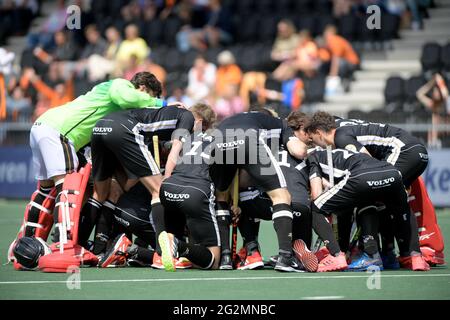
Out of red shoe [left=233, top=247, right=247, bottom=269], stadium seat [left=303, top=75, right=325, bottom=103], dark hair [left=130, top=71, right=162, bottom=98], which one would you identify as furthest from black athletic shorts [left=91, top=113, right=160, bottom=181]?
stadium seat [left=303, top=75, right=325, bottom=103]

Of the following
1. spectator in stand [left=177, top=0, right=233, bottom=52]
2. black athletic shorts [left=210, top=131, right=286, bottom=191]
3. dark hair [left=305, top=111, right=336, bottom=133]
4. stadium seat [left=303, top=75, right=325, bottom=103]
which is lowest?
stadium seat [left=303, top=75, right=325, bottom=103]

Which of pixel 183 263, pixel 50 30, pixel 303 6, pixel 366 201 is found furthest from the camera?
pixel 50 30

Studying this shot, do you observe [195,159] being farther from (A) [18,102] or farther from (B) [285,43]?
(A) [18,102]

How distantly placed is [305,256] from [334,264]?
26 cm

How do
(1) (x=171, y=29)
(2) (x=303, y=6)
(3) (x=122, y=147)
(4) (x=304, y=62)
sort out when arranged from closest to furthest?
(3) (x=122, y=147) < (4) (x=304, y=62) < (2) (x=303, y=6) < (1) (x=171, y=29)

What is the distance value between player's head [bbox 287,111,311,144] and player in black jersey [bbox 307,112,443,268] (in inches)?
2.1

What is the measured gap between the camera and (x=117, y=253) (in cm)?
986

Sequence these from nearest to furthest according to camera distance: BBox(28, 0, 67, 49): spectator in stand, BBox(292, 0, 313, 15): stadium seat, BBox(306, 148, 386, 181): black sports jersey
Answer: BBox(306, 148, 386, 181): black sports jersey → BBox(292, 0, 313, 15): stadium seat → BBox(28, 0, 67, 49): spectator in stand

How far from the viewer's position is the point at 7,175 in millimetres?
19234

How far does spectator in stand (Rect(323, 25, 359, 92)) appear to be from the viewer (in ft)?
64.0

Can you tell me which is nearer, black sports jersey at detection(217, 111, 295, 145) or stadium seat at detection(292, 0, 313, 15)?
black sports jersey at detection(217, 111, 295, 145)

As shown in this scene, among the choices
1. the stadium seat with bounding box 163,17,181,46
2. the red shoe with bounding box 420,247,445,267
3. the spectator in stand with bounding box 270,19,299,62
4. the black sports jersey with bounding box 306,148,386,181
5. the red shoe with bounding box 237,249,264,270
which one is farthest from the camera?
the stadium seat with bounding box 163,17,181,46

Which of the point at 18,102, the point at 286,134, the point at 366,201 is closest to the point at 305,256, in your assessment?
the point at 366,201

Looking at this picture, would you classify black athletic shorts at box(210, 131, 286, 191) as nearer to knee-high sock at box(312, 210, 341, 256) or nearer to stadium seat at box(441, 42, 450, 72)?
knee-high sock at box(312, 210, 341, 256)
